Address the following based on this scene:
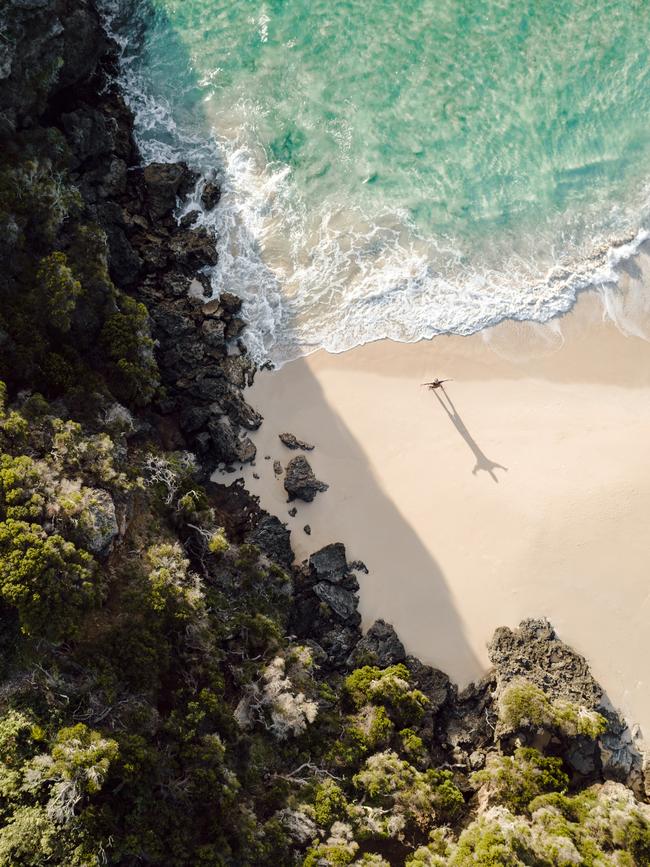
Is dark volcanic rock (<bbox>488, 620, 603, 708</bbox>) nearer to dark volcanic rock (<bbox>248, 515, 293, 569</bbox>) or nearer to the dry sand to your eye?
the dry sand

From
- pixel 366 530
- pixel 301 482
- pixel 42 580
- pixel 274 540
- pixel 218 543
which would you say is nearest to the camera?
pixel 42 580

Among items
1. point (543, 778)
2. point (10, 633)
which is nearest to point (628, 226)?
point (543, 778)

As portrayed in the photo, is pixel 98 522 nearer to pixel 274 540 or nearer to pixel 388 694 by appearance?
pixel 274 540

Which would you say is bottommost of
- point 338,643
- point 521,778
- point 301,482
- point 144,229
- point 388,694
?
point 521,778

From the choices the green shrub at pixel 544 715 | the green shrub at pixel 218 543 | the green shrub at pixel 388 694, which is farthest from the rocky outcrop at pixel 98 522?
the green shrub at pixel 544 715

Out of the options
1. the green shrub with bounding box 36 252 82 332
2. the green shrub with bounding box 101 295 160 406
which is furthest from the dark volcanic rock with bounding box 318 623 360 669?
the green shrub with bounding box 36 252 82 332

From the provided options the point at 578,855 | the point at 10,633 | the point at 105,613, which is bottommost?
the point at 578,855

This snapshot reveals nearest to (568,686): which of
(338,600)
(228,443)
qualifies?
(338,600)

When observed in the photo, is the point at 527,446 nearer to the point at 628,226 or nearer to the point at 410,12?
the point at 628,226
